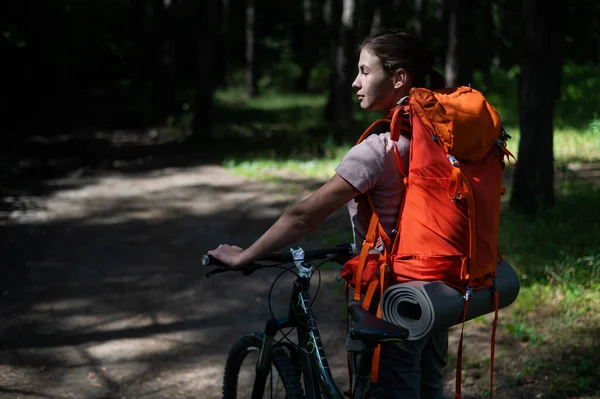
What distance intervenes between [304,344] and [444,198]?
A: 104cm

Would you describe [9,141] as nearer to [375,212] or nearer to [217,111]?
[217,111]

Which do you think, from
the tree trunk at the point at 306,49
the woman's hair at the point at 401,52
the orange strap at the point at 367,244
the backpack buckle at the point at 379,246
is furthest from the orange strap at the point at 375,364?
the tree trunk at the point at 306,49

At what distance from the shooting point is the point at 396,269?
3.06 metres

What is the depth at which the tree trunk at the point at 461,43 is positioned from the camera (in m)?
14.4

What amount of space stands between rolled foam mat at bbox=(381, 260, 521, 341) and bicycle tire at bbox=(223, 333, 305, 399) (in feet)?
2.43

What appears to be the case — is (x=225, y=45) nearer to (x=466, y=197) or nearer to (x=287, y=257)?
(x=287, y=257)

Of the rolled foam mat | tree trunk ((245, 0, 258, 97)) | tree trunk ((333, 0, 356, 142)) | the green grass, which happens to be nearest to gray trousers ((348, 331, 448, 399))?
the rolled foam mat

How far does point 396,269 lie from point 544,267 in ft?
14.3

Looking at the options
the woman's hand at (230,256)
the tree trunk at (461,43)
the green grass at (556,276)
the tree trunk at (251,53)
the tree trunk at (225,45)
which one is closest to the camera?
the woman's hand at (230,256)

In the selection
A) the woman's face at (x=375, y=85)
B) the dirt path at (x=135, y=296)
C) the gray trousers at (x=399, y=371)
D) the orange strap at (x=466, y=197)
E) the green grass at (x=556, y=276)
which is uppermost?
the woman's face at (x=375, y=85)

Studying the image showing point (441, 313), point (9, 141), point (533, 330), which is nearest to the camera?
point (441, 313)

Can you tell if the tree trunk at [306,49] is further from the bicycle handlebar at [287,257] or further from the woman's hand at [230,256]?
the woman's hand at [230,256]

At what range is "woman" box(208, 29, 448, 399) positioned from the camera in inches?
120

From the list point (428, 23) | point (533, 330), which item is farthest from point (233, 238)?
point (428, 23)
